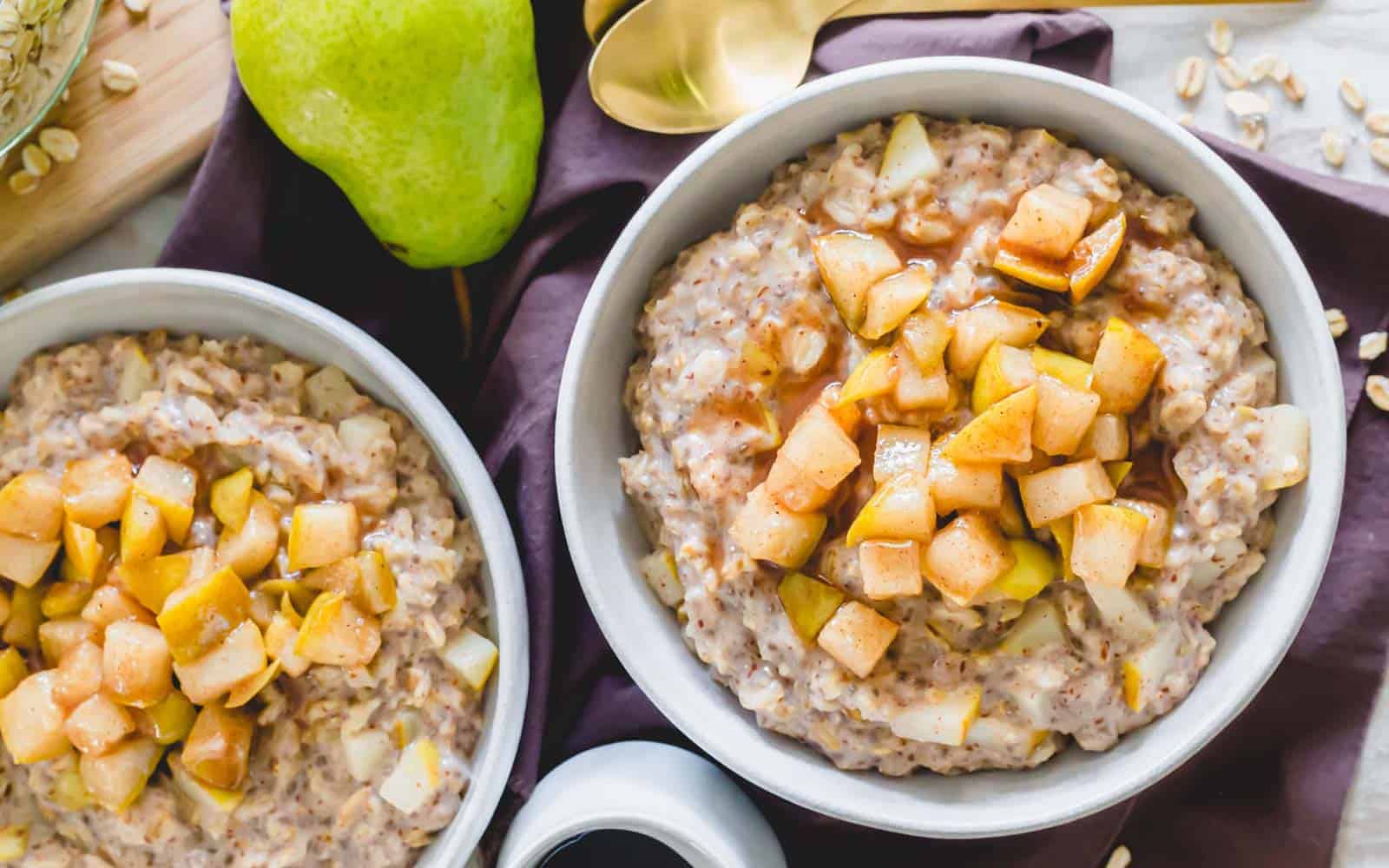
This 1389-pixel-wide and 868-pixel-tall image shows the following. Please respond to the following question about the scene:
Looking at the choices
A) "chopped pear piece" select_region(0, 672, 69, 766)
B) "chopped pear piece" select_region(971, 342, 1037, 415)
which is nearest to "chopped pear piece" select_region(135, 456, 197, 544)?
"chopped pear piece" select_region(0, 672, 69, 766)

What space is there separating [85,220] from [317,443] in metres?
0.50

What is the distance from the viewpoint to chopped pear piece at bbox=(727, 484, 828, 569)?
1.43 metres

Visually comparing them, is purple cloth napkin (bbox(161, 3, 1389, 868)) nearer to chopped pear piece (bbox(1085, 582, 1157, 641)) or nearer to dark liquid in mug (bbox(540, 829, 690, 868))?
dark liquid in mug (bbox(540, 829, 690, 868))

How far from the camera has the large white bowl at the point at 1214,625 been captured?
1.45 metres

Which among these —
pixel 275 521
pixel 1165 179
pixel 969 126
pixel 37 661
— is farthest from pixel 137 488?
pixel 1165 179

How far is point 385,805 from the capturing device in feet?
5.30

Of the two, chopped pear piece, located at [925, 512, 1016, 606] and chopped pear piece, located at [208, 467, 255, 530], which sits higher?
chopped pear piece, located at [208, 467, 255, 530]

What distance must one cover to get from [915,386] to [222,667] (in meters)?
0.84

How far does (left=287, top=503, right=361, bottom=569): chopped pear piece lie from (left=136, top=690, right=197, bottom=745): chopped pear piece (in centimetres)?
21

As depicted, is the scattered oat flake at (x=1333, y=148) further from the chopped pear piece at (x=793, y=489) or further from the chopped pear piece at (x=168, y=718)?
the chopped pear piece at (x=168, y=718)

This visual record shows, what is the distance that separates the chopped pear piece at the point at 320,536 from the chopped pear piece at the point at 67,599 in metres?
0.26

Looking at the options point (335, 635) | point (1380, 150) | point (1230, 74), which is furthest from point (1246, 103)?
point (335, 635)

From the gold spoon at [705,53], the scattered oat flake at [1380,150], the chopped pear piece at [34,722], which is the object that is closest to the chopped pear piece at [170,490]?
the chopped pear piece at [34,722]

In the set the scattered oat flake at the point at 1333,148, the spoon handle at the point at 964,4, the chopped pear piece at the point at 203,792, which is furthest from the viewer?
the scattered oat flake at the point at 1333,148
